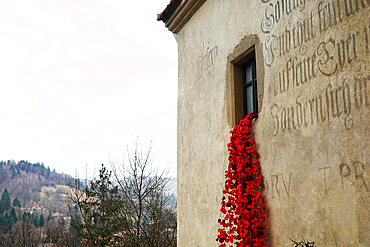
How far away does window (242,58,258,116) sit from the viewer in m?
4.85

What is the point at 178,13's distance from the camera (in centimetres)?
720

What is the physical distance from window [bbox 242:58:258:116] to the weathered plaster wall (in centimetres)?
27

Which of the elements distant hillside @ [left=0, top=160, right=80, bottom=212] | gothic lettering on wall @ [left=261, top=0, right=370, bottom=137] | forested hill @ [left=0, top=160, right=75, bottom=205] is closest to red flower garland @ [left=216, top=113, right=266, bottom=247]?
gothic lettering on wall @ [left=261, top=0, right=370, bottom=137]

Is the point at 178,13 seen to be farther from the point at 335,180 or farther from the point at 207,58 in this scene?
the point at 335,180

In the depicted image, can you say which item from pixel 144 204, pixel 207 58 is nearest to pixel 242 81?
pixel 207 58

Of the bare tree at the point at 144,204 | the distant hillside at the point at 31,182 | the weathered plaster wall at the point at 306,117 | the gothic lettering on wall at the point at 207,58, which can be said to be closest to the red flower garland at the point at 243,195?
the weathered plaster wall at the point at 306,117

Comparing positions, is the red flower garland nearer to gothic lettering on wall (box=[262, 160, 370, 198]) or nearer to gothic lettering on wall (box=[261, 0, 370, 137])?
gothic lettering on wall (box=[262, 160, 370, 198])

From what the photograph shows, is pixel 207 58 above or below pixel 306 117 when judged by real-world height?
above

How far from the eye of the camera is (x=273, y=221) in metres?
4.00

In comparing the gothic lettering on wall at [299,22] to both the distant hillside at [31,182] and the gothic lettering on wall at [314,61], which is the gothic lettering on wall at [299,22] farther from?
the distant hillside at [31,182]

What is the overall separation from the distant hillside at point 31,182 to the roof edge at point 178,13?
168ft

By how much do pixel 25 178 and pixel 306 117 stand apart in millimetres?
72023

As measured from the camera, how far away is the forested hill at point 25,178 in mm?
59750

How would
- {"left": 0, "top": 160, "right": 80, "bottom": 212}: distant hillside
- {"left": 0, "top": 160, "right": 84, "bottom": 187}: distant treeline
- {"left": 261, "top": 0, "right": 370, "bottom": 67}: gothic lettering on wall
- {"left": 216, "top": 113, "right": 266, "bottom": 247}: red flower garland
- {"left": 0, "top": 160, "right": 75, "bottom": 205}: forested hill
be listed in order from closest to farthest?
1. {"left": 261, "top": 0, "right": 370, "bottom": 67}: gothic lettering on wall
2. {"left": 216, "top": 113, "right": 266, "bottom": 247}: red flower garland
3. {"left": 0, "top": 160, "right": 80, "bottom": 212}: distant hillside
4. {"left": 0, "top": 160, "right": 75, "bottom": 205}: forested hill
5. {"left": 0, "top": 160, "right": 84, "bottom": 187}: distant treeline
